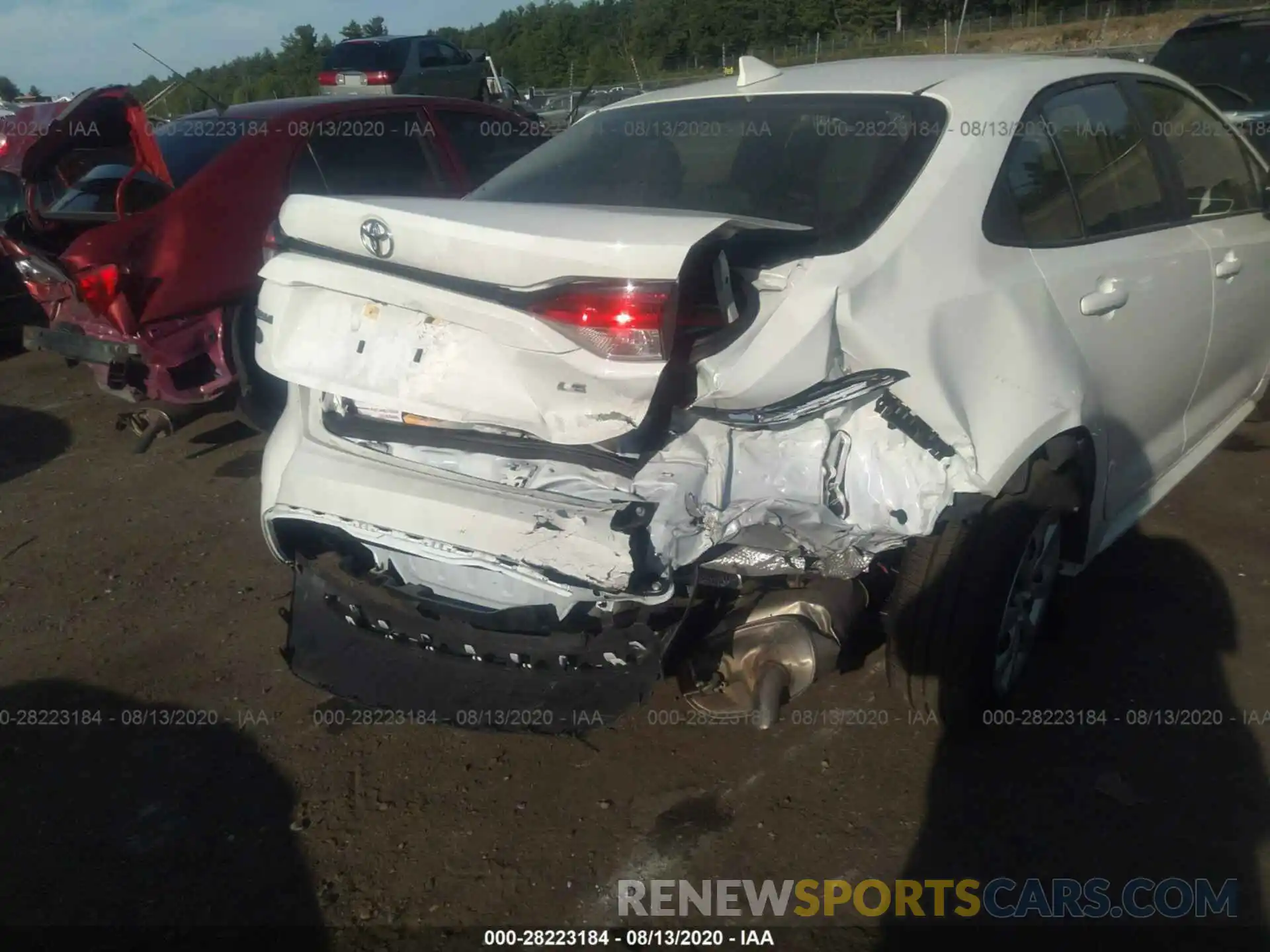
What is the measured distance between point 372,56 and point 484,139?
474 inches

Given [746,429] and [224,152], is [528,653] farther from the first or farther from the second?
[224,152]

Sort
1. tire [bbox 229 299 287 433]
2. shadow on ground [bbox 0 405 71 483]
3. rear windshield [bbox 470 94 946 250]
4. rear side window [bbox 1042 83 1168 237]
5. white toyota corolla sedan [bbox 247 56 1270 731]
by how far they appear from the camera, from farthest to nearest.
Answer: shadow on ground [bbox 0 405 71 483] < tire [bbox 229 299 287 433] < rear side window [bbox 1042 83 1168 237] < rear windshield [bbox 470 94 946 250] < white toyota corolla sedan [bbox 247 56 1270 731]

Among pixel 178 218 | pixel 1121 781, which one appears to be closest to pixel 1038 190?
pixel 1121 781

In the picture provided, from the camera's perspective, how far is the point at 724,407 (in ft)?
7.88

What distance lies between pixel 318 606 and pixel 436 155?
382 centimetres

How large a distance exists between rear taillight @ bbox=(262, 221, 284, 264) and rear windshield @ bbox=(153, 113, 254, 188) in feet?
8.29

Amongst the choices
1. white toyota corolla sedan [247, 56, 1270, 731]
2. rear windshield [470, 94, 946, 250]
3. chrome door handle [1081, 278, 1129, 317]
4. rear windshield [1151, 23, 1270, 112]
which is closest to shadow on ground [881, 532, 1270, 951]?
white toyota corolla sedan [247, 56, 1270, 731]

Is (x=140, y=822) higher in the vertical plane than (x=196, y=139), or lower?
lower

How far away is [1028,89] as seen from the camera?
3.09m

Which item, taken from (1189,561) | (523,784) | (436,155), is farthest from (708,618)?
(436,155)

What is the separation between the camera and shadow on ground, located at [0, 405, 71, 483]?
571 cm

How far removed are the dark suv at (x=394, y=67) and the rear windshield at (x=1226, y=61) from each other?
10650 millimetres

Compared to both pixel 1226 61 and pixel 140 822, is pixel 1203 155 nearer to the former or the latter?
pixel 140 822

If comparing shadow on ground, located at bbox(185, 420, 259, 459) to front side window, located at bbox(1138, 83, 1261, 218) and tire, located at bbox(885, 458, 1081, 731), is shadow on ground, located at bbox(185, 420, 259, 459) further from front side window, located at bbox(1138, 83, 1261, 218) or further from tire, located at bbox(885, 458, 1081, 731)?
front side window, located at bbox(1138, 83, 1261, 218)
